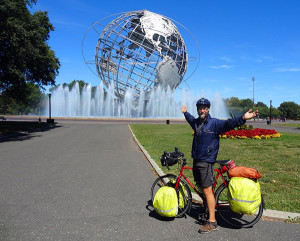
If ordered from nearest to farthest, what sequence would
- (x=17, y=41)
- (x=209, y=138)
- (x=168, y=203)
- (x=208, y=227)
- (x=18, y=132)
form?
(x=208, y=227)
(x=209, y=138)
(x=168, y=203)
(x=17, y=41)
(x=18, y=132)

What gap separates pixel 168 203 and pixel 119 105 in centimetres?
4656

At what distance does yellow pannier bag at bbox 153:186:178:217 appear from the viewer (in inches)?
157

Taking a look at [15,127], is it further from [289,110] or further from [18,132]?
[289,110]

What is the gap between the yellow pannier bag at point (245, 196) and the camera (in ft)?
11.6

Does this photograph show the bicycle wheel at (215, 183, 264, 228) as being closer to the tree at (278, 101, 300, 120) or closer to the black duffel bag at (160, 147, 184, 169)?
the black duffel bag at (160, 147, 184, 169)

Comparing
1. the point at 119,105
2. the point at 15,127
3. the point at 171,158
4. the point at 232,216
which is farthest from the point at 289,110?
the point at 171,158

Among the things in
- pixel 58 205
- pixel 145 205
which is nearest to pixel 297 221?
pixel 145 205

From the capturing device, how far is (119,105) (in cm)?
4994

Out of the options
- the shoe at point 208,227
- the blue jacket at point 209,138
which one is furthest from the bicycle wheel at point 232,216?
the blue jacket at point 209,138

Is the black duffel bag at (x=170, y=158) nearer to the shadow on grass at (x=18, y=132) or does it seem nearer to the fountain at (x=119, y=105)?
the shadow on grass at (x=18, y=132)

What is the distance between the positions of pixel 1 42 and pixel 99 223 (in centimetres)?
1760

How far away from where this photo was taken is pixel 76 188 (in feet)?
18.7

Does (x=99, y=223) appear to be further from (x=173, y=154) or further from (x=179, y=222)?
(x=173, y=154)

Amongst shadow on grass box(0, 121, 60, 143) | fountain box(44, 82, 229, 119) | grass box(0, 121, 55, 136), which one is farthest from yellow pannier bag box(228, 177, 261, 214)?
fountain box(44, 82, 229, 119)
